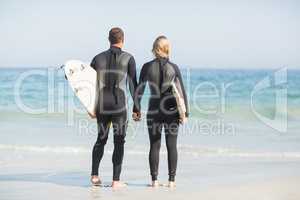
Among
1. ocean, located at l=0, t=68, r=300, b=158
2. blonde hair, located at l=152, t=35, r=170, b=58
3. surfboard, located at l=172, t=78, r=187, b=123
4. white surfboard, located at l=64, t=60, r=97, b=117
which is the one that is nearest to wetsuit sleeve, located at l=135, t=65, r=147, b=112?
blonde hair, located at l=152, t=35, r=170, b=58

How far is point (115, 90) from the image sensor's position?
7.93 m

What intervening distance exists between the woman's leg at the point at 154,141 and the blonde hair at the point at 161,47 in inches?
26.4

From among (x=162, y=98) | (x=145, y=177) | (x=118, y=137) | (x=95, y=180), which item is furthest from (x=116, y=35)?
(x=145, y=177)

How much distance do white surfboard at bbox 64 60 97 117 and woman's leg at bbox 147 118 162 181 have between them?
1.99 feet

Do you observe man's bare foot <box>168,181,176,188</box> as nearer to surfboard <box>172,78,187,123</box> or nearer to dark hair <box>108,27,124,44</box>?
surfboard <box>172,78,187,123</box>

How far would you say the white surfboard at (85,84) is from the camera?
7957mm

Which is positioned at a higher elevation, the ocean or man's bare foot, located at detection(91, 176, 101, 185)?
the ocean

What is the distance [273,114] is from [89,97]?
489 inches

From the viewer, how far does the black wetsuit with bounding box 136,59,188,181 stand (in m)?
7.88

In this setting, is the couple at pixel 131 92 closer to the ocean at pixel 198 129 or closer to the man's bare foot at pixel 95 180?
the man's bare foot at pixel 95 180

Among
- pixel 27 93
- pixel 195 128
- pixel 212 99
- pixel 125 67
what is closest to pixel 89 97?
pixel 125 67

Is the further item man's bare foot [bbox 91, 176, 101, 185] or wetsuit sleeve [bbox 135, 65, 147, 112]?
man's bare foot [bbox 91, 176, 101, 185]

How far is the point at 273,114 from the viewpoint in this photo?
19.8 metres

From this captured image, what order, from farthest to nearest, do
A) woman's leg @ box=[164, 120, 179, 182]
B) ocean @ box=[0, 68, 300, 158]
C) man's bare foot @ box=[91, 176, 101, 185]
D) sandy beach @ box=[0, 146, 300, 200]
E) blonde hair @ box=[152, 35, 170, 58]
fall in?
1. ocean @ box=[0, 68, 300, 158]
2. man's bare foot @ box=[91, 176, 101, 185]
3. woman's leg @ box=[164, 120, 179, 182]
4. blonde hair @ box=[152, 35, 170, 58]
5. sandy beach @ box=[0, 146, 300, 200]
